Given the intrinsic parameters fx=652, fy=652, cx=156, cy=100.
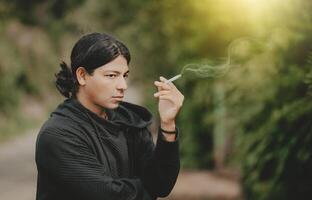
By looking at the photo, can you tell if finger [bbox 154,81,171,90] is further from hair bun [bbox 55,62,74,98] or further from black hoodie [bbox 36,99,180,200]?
hair bun [bbox 55,62,74,98]

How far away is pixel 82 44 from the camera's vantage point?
3043 mm

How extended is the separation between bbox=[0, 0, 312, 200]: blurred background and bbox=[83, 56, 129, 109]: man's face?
0.64 meters

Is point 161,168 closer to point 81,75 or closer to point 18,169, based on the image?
point 81,75

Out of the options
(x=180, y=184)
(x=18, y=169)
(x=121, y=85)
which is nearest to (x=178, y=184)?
(x=180, y=184)

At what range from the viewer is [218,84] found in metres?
8.88

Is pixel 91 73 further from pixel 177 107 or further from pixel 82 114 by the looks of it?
pixel 177 107

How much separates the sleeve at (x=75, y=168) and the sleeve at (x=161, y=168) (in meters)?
0.16

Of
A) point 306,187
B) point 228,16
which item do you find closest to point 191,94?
point 228,16

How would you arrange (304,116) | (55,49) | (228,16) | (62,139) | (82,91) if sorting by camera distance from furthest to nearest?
1. (55,49)
2. (228,16)
3. (304,116)
4. (82,91)
5. (62,139)

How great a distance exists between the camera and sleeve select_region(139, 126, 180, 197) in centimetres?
303

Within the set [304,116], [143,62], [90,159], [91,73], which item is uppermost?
[143,62]

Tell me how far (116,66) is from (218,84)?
5937mm

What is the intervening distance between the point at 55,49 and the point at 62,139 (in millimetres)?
20937

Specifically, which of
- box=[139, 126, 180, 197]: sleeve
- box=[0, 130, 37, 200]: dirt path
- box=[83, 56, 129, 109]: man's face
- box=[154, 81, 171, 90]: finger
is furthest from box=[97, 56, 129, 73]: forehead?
box=[0, 130, 37, 200]: dirt path
